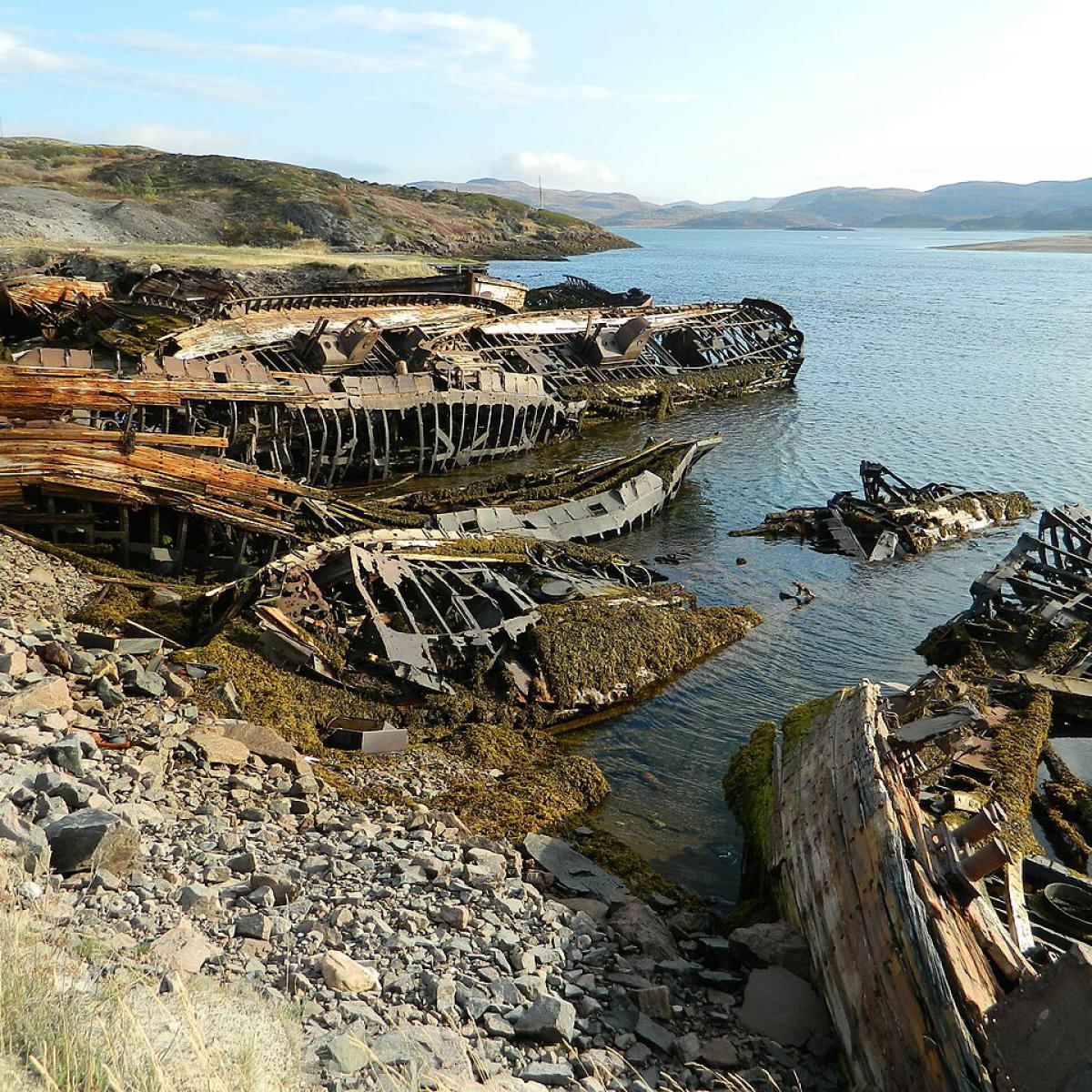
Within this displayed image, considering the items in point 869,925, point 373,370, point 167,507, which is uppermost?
point 373,370

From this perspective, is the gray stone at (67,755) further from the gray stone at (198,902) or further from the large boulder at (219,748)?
the gray stone at (198,902)

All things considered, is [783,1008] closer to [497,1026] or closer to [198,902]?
[497,1026]

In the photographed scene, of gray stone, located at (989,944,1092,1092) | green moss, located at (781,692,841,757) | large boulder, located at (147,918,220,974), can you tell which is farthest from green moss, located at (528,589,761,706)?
gray stone, located at (989,944,1092,1092)

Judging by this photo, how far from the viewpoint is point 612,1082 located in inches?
262

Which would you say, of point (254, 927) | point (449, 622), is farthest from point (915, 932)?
point (449, 622)

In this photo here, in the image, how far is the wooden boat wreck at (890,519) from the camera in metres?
25.2

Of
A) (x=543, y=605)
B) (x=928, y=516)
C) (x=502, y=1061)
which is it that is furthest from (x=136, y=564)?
(x=928, y=516)

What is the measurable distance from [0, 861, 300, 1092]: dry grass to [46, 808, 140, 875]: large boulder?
1208 mm

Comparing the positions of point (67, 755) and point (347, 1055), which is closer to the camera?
point (347, 1055)

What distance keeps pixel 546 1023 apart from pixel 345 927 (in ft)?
6.27

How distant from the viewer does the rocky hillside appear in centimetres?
7658

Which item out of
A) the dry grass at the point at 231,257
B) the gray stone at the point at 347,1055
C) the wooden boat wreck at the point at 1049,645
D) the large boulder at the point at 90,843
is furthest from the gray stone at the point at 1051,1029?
the dry grass at the point at 231,257

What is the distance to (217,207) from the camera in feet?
304

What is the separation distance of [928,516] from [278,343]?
21277mm
